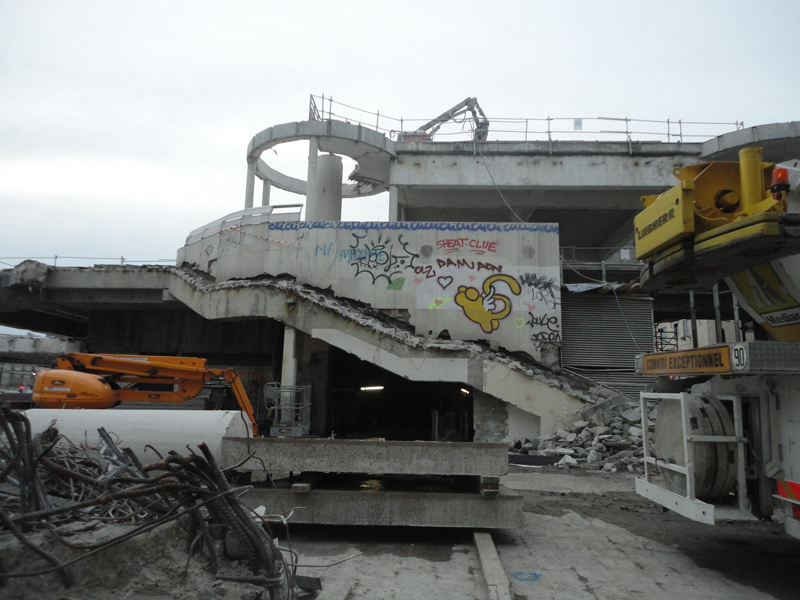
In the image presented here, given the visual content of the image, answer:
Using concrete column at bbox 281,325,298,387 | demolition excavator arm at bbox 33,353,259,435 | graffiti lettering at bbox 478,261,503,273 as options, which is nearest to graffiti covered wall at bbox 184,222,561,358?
graffiti lettering at bbox 478,261,503,273

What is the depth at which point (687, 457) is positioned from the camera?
479 cm

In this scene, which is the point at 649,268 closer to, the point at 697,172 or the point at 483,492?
the point at 697,172

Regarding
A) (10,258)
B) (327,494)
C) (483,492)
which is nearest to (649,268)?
(483,492)

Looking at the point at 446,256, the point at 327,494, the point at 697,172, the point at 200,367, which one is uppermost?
the point at 446,256

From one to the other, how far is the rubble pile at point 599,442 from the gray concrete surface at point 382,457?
264 inches

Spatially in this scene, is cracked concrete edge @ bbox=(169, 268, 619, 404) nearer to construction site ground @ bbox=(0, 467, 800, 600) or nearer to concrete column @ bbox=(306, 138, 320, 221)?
concrete column @ bbox=(306, 138, 320, 221)

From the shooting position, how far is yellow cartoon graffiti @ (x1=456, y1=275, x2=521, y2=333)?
1611cm

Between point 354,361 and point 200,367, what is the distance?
11.1 meters

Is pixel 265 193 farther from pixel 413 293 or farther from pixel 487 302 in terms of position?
pixel 487 302

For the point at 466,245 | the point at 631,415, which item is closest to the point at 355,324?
the point at 466,245

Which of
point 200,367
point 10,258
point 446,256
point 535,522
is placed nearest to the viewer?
point 535,522

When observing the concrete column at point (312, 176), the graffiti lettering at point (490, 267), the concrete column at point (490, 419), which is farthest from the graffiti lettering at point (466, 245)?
the concrete column at point (312, 176)

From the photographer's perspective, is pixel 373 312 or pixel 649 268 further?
pixel 373 312

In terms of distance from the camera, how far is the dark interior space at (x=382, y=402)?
63.9 ft
